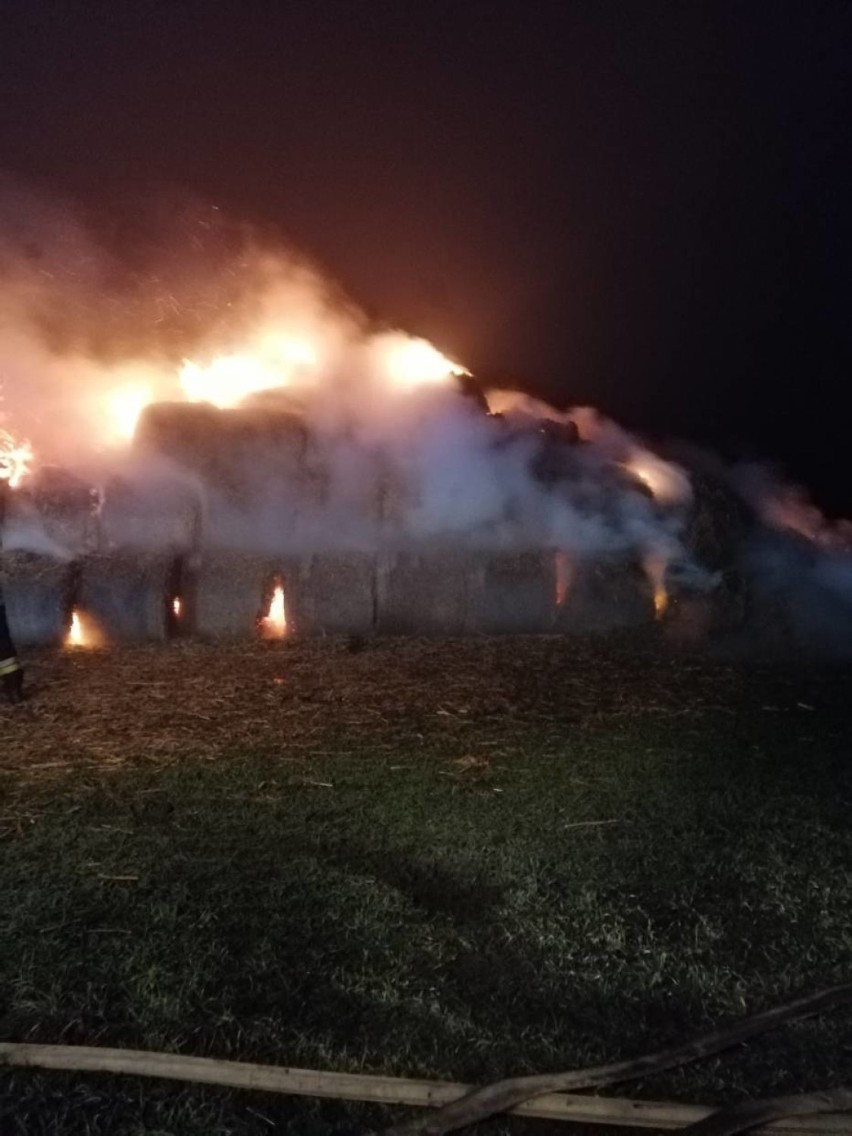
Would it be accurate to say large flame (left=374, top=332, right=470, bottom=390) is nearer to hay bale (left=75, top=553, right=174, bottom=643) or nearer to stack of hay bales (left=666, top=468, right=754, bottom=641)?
stack of hay bales (left=666, top=468, right=754, bottom=641)

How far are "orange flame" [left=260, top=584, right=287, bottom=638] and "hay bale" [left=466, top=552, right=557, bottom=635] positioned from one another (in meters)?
2.17

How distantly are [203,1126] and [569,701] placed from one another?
5052 mm

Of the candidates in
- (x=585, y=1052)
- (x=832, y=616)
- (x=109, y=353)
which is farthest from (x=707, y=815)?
(x=109, y=353)

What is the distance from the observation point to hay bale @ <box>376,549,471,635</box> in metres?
9.44

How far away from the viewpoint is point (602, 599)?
31.4 ft

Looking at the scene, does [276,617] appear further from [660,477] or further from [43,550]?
[660,477]

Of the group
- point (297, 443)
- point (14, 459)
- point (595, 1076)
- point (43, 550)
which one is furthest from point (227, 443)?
point (595, 1076)

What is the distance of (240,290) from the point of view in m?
11.4

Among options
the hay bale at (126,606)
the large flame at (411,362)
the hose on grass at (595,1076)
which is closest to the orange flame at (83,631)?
the hay bale at (126,606)

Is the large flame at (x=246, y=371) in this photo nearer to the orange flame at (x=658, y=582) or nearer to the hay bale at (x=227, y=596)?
the hay bale at (x=227, y=596)

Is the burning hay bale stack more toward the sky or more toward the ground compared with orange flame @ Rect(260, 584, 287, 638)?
more toward the sky

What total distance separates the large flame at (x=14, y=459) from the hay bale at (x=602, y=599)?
6.65 m

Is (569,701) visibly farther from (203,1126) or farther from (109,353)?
(109,353)

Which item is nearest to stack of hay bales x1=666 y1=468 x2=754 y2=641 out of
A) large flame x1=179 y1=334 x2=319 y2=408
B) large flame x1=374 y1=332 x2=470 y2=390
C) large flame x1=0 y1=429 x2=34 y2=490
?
large flame x1=374 y1=332 x2=470 y2=390
